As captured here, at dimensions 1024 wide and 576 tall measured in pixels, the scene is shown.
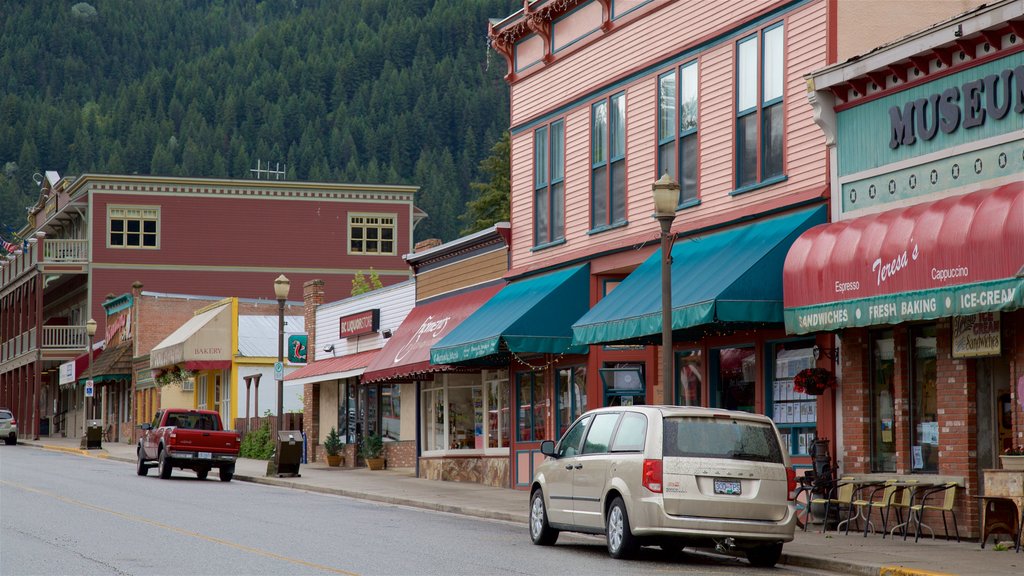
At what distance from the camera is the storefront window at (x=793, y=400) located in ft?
66.4

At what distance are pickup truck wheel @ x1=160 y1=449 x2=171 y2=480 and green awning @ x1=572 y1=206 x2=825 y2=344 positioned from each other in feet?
42.5

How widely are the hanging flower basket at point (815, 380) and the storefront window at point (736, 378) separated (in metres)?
2.18

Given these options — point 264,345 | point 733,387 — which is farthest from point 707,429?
point 264,345

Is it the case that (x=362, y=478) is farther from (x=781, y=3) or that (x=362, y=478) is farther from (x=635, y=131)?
(x=781, y=3)

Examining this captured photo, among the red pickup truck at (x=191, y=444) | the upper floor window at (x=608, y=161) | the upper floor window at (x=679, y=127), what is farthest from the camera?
the red pickup truck at (x=191, y=444)

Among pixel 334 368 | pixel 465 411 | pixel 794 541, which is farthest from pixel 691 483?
pixel 334 368

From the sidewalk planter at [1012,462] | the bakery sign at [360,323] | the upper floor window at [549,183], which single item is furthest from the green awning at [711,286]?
the bakery sign at [360,323]

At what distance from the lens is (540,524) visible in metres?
17.6

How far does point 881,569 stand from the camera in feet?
46.7

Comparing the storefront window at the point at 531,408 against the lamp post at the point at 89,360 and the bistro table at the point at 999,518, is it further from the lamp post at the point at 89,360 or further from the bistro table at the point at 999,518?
the lamp post at the point at 89,360

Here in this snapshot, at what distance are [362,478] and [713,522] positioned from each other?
753 inches

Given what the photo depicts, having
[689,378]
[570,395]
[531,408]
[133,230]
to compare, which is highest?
[133,230]

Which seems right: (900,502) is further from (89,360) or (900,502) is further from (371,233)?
(371,233)

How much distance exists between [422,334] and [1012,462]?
18.5 meters
